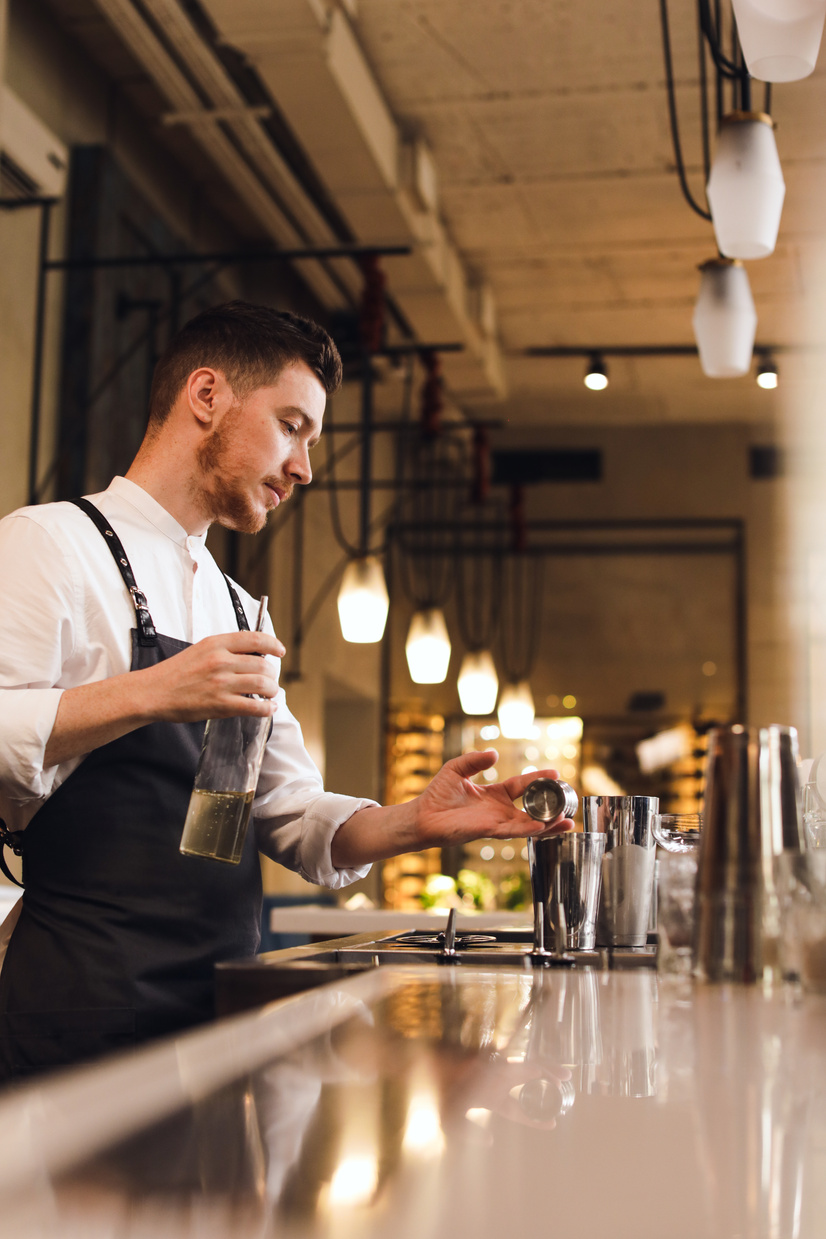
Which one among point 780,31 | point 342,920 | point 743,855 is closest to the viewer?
point 743,855

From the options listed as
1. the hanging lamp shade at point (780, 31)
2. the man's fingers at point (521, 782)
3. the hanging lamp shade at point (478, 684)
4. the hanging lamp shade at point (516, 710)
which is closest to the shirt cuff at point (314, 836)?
the man's fingers at point (521, 782)

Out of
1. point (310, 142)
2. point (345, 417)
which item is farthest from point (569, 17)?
point (345, 417)

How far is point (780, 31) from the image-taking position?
212 cm

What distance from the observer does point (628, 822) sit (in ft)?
5.39

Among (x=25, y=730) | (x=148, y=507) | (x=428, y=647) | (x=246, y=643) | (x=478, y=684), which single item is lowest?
(x=25, y=730)

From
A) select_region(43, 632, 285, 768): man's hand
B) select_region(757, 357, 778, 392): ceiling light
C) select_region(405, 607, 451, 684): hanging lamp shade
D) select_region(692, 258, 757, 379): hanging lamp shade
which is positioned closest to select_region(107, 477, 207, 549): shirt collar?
select_region(43, 632, 285, 768): man's hand

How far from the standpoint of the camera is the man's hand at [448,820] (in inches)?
62.7

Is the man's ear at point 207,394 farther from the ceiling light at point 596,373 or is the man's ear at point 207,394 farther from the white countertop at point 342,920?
the ceiling light at point 596,373

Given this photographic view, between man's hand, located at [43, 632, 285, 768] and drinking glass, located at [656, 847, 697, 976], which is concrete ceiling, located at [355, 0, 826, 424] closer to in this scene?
man's hand, located at [43, 632, 285, 768]

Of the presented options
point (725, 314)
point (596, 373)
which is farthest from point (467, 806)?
point (596, 373)

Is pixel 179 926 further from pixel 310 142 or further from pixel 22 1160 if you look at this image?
pixel 310 142

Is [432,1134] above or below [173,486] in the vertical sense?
below

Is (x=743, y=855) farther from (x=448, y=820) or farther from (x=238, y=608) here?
(x=238, y=608)

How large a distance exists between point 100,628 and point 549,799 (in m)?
0.64
